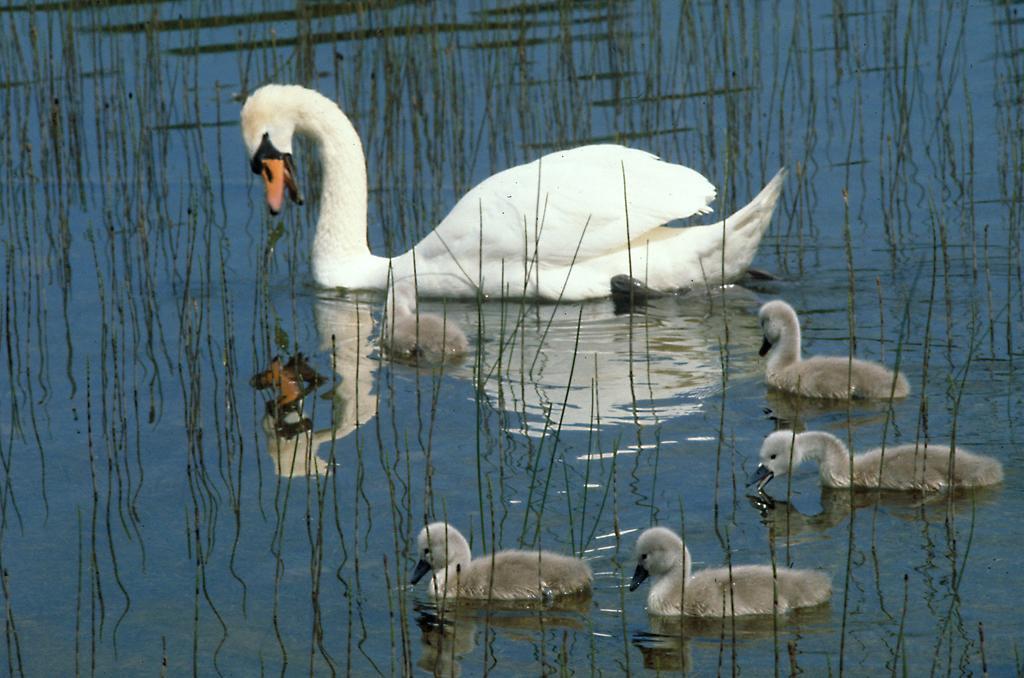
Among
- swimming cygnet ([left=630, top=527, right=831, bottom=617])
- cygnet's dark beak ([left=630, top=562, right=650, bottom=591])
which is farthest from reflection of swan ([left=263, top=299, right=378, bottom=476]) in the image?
swimming cygnet ([left=630, top=527, right=831, bottom=617])

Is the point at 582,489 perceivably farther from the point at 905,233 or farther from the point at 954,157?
the point at 954,157

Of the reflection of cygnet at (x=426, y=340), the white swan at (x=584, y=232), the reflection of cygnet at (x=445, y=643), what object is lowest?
the reflection of cygnet at (x=445, y=643)

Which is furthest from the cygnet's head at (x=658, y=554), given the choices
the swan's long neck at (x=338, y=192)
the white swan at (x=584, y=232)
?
the swan's long neck at (x=338, y=192)

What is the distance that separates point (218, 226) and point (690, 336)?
4.01 meters

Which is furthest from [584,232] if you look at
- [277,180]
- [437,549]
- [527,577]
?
[527,577]

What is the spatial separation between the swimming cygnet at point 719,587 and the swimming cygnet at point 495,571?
29cm

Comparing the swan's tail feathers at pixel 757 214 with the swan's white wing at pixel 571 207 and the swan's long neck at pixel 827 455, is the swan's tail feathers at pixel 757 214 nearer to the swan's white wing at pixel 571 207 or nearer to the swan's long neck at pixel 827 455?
the swan's white wing at pixel 571 207

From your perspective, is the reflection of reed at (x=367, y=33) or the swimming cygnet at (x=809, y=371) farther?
the reflection of reed at (x=367, y=33)

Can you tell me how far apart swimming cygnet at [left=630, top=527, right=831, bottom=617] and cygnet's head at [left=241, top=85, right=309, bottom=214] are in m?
5.97

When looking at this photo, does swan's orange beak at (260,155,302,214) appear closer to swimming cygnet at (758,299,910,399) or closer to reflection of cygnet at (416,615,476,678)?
swimming cygnet at (758,299,910,399)

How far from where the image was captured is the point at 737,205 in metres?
11.6

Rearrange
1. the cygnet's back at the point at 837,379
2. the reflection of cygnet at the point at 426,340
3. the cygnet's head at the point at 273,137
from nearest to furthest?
the cygnet's back at the point at 837,379 → the reflection of cygnet at the point at 426,340 → the cygnet's head at the point at 273,137

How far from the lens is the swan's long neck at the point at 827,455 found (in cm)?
693

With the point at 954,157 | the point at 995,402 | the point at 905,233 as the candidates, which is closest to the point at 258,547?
the point at 995,402
